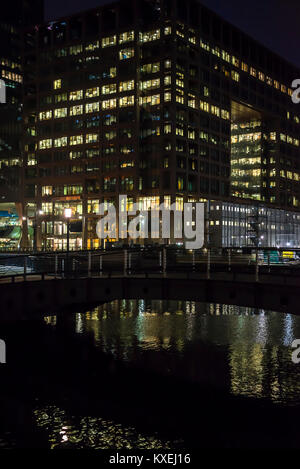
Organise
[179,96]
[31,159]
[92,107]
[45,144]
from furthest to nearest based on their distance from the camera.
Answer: [31,159] < [45,144] < [92,107] < [179,96]

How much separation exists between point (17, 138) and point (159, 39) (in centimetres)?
4747

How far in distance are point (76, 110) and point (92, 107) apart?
16.3 ft

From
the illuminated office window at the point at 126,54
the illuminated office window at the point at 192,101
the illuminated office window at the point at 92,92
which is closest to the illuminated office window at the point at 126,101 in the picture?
the illuminated office window at the point at 92,92

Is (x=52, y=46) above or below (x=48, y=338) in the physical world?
above

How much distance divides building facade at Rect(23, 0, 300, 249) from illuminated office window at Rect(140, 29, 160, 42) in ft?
0.72

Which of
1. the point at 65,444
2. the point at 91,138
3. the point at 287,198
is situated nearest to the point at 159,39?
the point at 91,138

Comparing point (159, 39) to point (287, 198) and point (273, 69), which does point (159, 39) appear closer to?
point (273, 69)

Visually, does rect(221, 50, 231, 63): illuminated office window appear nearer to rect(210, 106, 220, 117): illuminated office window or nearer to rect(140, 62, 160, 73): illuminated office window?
rect(210, 106, 220, 117): illuminated office window

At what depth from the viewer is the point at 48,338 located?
29.7m

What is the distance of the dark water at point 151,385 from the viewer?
1603 cm

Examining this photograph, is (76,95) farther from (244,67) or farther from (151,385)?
(151,385)

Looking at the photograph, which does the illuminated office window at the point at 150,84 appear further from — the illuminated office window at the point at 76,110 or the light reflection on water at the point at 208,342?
the light reflection on water at the point at 208,342

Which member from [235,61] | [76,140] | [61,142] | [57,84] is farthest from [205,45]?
[61,142]

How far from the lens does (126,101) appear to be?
377 feet
